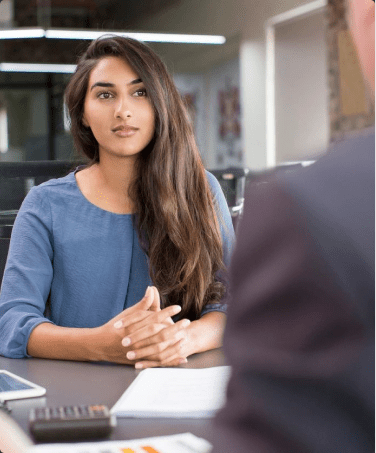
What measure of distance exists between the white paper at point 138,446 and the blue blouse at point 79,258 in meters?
0.77

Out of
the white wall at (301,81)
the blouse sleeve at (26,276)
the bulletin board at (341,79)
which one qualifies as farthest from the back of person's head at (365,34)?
the white wall at (301,81)

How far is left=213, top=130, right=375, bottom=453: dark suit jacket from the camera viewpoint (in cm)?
32

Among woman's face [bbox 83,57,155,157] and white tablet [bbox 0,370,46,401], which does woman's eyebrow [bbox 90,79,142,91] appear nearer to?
woman's face [bbox 83,57,155,157]

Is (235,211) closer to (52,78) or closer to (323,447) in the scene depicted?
(323,447)

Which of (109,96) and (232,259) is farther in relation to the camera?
(109,96)

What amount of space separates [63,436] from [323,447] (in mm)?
534

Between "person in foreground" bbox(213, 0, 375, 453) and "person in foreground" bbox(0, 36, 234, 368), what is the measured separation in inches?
44.8

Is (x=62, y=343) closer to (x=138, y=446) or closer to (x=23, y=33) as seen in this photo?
(x=138, y=446)

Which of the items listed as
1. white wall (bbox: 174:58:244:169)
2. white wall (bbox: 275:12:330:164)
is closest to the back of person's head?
white wall (bbox: 275:12:330:164)

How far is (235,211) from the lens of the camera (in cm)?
201

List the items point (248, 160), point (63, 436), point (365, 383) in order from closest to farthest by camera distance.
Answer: point (365, 383) < point (63, 436) < point (248, 160)

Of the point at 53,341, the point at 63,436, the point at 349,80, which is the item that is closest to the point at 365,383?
the point at 63,436

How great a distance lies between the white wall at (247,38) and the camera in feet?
20.7

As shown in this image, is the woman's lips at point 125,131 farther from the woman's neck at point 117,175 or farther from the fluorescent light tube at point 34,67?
the fluorescent light tube at point 34,67
